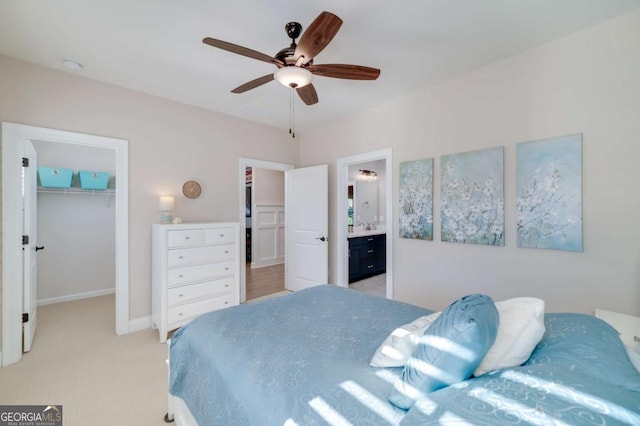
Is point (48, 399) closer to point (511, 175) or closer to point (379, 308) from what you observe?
point (379, 308)

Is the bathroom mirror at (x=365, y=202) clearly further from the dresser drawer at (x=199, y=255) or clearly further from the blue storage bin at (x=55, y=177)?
the blue storage bin at (x=55, y=177)

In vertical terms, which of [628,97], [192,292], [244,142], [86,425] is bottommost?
[86,425]

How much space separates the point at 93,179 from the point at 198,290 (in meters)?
2.64

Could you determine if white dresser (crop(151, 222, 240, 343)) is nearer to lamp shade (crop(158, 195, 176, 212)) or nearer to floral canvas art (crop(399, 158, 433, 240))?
lamp shade (crop(158, 195, 176, 212))

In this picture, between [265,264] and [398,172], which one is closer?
[398,172]

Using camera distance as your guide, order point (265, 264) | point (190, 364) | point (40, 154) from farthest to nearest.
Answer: point (265, 264), point (40, 154), point (190, 364)

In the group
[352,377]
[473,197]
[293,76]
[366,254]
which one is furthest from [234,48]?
[366,254]

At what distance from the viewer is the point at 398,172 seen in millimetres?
3283

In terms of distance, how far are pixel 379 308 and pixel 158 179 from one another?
9.60 ft

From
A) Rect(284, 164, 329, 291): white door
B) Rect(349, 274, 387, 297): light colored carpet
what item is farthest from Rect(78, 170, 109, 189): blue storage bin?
Rect(349, 274, 387, 297): light colored carpet

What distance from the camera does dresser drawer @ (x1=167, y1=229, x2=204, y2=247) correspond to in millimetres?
2799

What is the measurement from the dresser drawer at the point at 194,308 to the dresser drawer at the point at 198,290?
0.21 ft

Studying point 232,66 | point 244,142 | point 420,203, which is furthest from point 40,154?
point 420,203

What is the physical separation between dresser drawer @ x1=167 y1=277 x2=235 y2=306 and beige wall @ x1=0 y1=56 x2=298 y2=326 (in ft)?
1.87
